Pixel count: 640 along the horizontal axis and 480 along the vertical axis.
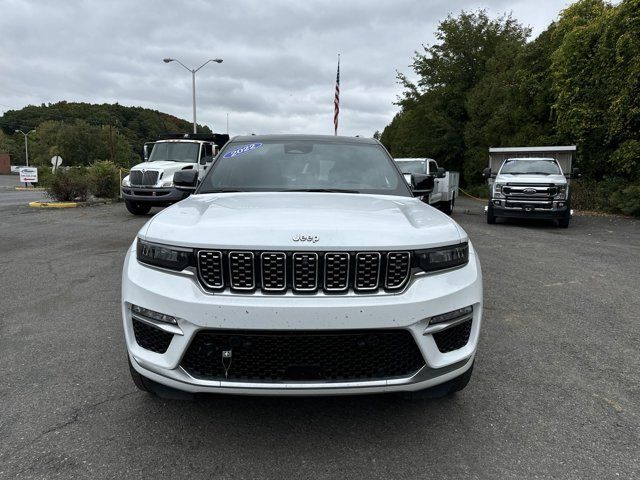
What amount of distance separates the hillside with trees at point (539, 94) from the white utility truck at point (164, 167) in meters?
14.2

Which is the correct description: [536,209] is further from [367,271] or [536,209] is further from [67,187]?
[67,187]

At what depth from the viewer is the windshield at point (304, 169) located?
3.82 meters

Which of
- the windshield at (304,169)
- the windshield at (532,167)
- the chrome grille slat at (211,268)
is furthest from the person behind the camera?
the windshield at (532,167)

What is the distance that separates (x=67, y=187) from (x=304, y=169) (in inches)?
675

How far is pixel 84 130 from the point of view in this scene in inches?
3248

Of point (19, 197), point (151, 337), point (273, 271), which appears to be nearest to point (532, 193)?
point (273, 271)

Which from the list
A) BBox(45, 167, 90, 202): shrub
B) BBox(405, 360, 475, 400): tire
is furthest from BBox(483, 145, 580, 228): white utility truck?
BBox(45, 167, 90, 202): shrub

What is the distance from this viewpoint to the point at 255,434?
2725mm

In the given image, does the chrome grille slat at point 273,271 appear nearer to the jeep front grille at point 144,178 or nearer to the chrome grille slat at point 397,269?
the chrome grille slat at point 397,269

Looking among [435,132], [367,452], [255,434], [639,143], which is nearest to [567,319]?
[367,452]

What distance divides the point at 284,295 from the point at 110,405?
4.92 feet

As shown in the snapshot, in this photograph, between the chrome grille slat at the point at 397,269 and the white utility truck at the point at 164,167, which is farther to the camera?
the white utility truck at the point at 164,167

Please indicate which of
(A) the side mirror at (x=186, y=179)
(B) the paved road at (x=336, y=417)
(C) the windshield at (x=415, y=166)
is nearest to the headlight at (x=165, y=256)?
(B) the paved road at (x=336, y=417)

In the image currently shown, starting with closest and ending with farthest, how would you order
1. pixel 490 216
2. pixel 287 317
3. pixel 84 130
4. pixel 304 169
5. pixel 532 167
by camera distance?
1. pixel 287 317
2. pixel 304 169
3. pixel 532 167
4. pixel 490 216
5. pixel 84 130
